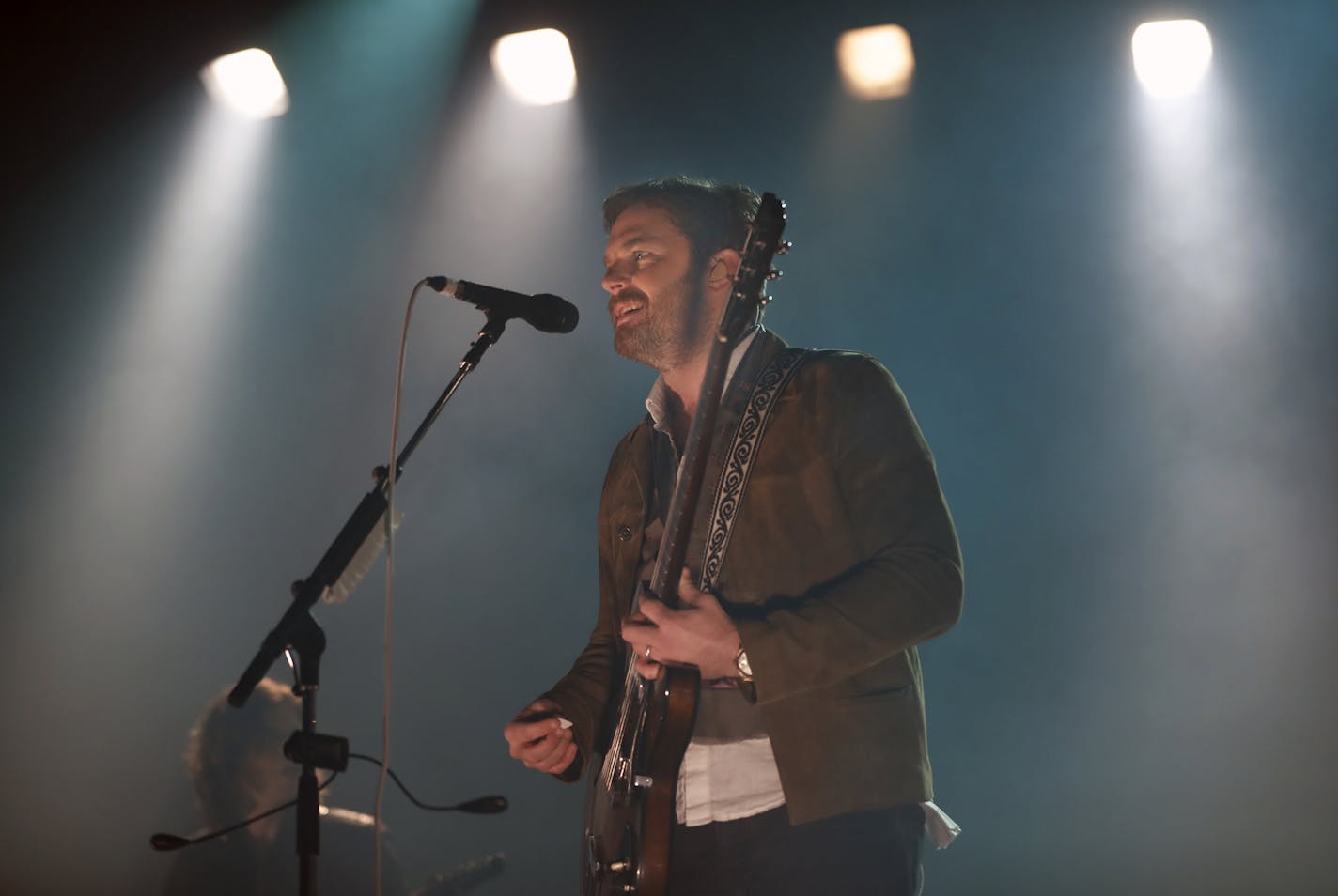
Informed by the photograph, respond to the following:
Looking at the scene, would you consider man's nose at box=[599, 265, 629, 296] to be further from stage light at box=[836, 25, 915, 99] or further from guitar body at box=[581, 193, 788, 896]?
stage light at box=[836, 25, 915, 99]

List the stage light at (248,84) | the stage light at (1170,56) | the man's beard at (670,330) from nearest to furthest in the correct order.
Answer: the man's beard at (670,330) → the stage light at (1170,56) → the stage light at (248,84)

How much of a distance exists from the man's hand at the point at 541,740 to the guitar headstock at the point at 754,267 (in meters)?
0.81

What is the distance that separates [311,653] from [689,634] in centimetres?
71

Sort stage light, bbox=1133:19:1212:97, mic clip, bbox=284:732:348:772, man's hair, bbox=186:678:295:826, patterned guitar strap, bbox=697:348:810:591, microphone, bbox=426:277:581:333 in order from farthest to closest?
stage light, bbox=1133:19:1212:97
man's hair, bbox=186:678:295:826
microphone, bbox=426:277:581:333
patterned guitar strap, bbox=697:348:810:591
mic clip, bbox=284:732:348:772

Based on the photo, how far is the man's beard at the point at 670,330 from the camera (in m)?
2.29

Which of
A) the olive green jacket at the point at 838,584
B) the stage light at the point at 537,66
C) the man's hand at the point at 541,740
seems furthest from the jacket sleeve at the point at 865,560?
the stage light at the point at 537,66

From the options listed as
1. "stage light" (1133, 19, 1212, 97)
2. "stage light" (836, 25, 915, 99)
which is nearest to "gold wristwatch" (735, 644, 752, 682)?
"stage light" (836, 25, 915, 99)

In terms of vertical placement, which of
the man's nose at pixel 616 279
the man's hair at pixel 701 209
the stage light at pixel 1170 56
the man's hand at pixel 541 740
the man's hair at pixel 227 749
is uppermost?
the stage light at pixel 1170 56

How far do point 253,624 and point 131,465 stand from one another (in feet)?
3.30

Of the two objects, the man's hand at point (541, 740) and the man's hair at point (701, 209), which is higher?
the man's hair at point (701, 209)

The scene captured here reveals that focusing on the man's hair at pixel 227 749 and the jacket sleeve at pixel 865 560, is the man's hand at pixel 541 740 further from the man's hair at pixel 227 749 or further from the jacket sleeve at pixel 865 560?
the man's hair at pixel 227 749

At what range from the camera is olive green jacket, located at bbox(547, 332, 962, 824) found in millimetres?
1663

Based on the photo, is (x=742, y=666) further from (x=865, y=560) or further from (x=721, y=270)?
(x=721, y=270)

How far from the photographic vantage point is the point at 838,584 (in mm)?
1729
